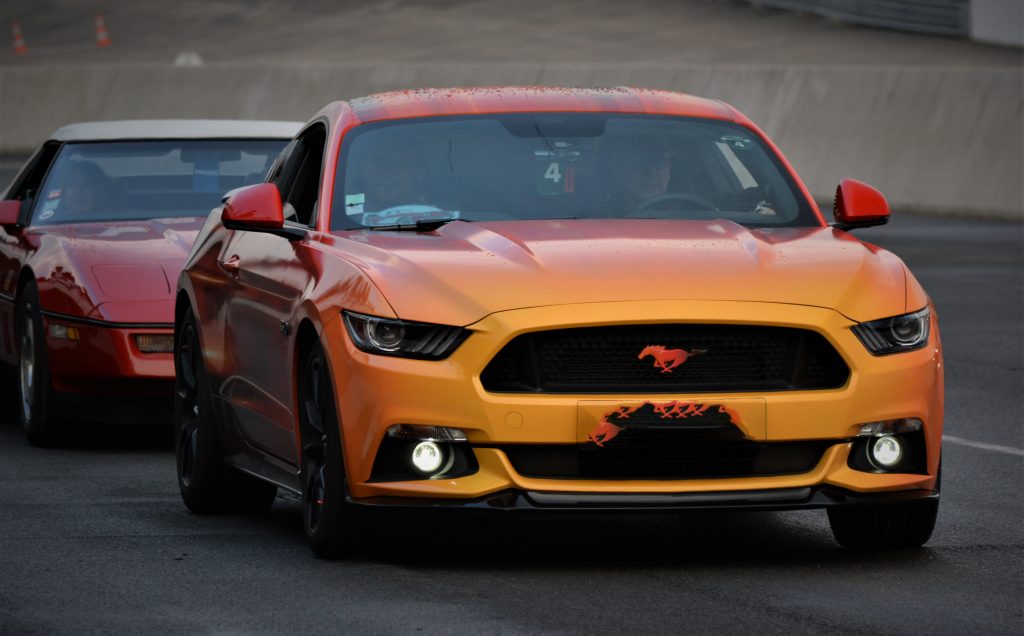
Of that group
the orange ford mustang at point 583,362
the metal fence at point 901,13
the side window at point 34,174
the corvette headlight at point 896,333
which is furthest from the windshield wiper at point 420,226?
the metal fence at point 901,13

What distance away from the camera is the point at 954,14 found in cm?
4441

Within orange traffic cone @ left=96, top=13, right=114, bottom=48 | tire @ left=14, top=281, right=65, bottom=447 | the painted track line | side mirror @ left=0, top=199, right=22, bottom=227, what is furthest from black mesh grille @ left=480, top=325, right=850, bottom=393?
orange traffic cone @ left=96, top=13, right=114, bottom=48

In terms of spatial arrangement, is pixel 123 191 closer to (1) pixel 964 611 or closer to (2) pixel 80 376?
(2) pixel 80 376

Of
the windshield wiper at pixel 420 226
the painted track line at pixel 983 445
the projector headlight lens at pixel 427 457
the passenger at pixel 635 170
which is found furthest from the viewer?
the painted track line at pixel 983 445

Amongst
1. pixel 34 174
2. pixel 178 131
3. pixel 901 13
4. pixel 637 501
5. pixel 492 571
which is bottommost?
pixel 901 13

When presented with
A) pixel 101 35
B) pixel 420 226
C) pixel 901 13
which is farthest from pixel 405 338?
pixel 101 35

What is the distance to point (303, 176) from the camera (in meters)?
8.86

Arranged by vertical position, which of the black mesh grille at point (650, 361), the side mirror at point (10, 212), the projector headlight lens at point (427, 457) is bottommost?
the side mirror at point (10, 212)

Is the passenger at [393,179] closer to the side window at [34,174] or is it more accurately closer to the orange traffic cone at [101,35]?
the side window at [34,174]

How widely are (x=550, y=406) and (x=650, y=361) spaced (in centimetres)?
34

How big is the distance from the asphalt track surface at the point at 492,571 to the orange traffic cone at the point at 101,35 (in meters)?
54.5

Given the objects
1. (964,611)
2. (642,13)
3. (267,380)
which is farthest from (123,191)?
(642,13)

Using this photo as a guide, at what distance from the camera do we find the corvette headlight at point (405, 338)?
694 cm

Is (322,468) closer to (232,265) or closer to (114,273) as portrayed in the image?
(232,265)
